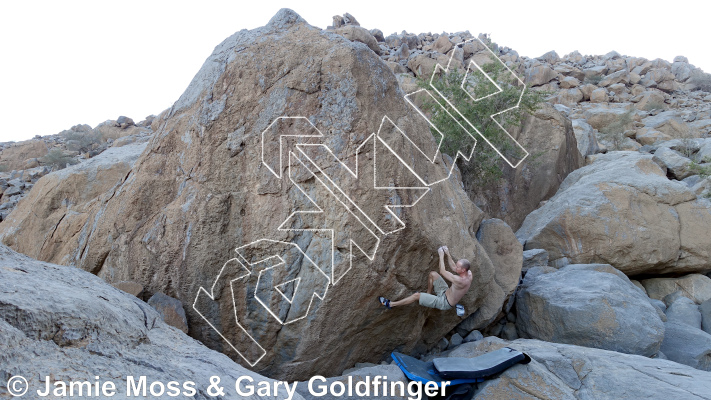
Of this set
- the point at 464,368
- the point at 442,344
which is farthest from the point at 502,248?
the point at 464,368

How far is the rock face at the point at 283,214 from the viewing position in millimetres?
4621

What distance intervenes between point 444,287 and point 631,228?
4.92 metres

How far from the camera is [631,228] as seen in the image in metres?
7.94

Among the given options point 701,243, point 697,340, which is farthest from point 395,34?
point 697,340

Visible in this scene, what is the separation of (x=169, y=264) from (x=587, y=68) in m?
26.6

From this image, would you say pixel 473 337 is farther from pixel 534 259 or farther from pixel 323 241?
pixel 323 241

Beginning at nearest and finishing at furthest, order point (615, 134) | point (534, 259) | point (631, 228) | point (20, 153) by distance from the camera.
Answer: point (534, 259) < point (631, 228) < point (615, 134) < point (20, 153)

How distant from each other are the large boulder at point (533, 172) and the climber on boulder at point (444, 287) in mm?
4678

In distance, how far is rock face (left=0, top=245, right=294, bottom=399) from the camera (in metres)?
2.04

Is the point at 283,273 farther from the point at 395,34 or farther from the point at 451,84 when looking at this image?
the point at 395,34

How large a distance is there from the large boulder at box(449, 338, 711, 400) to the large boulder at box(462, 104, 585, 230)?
522 cm

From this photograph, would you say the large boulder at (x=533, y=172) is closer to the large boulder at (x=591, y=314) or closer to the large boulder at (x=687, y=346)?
the large boulder at (x=591, y=314)

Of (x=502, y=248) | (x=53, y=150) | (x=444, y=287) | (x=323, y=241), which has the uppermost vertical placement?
(x=53, y=150)

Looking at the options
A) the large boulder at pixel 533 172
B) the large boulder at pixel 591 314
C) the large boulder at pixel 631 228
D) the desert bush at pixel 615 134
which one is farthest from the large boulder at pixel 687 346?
the desert bush at pixel 615 134
